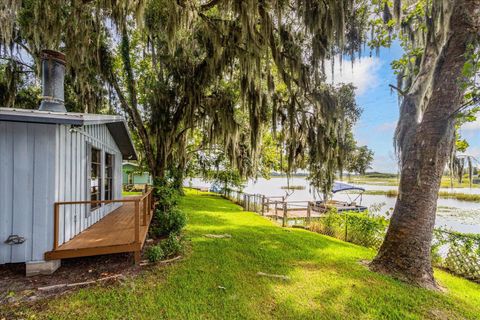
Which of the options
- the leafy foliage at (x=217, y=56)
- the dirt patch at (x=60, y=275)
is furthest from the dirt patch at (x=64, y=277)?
the leafy foliage at (x=217, y=56)

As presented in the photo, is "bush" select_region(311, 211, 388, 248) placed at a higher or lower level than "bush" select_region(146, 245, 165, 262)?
lower

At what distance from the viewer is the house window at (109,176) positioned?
23.1 ft

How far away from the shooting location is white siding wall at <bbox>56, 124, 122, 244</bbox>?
3908mm

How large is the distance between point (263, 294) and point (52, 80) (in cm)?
568

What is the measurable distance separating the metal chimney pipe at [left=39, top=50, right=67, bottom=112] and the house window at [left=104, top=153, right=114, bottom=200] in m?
2.46

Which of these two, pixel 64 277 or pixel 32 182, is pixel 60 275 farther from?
pixel 32 182

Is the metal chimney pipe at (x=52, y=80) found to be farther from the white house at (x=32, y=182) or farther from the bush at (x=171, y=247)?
the bush at (x=171, y=247)

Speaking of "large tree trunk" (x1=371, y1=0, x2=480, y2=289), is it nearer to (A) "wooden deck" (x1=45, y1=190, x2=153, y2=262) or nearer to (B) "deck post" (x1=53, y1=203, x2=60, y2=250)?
(A) "wooden deck" (x1=45, y1=190, x2=153, y2=262)

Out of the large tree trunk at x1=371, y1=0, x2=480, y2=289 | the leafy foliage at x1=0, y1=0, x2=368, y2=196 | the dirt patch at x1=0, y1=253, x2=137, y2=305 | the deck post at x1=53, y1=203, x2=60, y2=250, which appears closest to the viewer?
the dirt patch at x1=0, y1=253, x2=137, y2=305

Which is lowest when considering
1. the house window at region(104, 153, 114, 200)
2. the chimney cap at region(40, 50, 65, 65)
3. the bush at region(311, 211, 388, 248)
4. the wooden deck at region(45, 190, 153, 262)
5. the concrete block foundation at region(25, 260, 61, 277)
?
the bush at region(311, 211, 388, 248)

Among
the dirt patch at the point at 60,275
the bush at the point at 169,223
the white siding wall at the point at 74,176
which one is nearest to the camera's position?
the dirt patch at the point at 60,275

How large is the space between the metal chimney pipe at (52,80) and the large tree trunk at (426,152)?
7.15m

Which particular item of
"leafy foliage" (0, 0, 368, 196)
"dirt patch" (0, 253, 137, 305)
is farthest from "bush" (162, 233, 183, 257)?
"leafy foliage" (0, 0, 368, 196)

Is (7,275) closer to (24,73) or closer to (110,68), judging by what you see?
(110,68)
